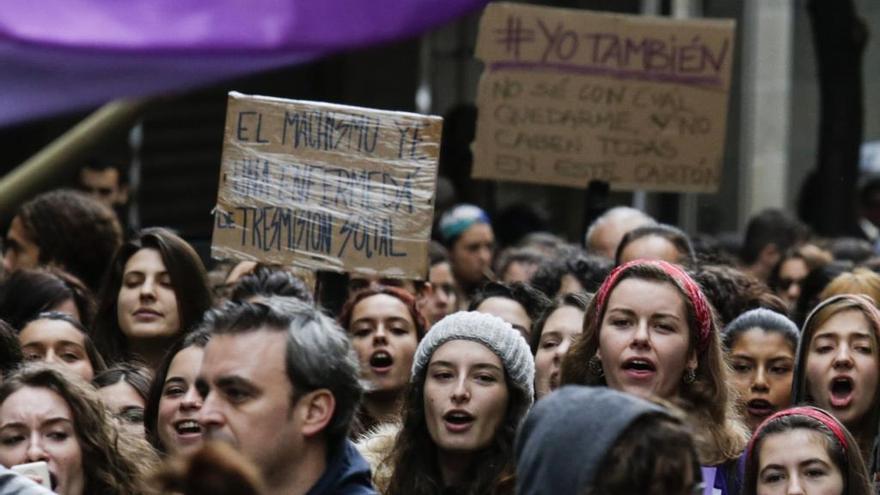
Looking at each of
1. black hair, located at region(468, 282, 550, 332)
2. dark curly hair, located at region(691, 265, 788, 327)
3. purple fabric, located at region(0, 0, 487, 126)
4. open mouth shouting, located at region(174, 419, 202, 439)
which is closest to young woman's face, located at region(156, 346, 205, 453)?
open mouth shouting, located at region(174, 419, 202, 439)

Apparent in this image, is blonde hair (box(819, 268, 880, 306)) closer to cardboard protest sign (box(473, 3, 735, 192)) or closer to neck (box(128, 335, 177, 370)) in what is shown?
cardboard protest sign (box(473, 3, 735, 192))

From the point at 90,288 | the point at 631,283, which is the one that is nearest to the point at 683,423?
the point at 631,283

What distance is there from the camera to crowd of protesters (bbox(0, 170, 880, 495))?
4223 mm

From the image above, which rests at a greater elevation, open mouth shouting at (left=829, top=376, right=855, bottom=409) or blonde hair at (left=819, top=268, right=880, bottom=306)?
blonde hair at (left=819, top=268, right=880, bottom=306)

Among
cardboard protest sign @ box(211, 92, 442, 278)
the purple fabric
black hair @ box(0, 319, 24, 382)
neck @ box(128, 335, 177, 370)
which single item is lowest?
neck @ box(128, 335, 177, 370)

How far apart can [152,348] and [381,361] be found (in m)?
0.84

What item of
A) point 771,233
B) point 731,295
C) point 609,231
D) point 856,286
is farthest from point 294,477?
point 771,233

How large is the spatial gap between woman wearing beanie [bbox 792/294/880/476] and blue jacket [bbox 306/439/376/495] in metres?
2.55

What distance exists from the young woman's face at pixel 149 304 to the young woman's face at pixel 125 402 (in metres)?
0.96

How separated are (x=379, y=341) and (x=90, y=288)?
1.68 meters

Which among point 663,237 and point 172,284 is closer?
point 172,284

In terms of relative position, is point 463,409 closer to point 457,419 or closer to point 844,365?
point 457,419

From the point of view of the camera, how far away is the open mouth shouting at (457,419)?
6441 millimetres

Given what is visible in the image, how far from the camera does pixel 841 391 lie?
7.02 m
